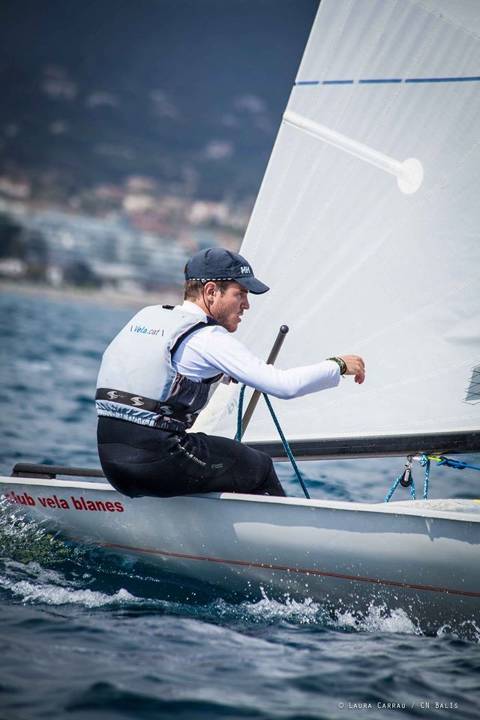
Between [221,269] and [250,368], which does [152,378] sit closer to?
[250,368]

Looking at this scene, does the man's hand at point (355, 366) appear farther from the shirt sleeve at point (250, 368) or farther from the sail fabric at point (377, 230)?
the sail fabric at point (377, 230)

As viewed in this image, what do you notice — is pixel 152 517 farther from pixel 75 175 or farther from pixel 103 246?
pixel 75 175

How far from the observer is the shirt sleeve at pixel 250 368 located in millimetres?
3066

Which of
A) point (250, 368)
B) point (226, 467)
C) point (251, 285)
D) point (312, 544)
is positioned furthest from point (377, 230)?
point (312, 544)

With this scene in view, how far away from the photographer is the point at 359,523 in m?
3.12

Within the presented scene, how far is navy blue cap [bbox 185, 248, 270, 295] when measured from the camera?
10.6 feet

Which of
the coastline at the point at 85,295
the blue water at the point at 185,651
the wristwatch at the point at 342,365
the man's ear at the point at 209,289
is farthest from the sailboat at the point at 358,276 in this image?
the coastline at the point at 85,295

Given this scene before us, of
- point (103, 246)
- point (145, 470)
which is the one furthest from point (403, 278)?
point (103, 246)

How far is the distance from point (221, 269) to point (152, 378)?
450mm

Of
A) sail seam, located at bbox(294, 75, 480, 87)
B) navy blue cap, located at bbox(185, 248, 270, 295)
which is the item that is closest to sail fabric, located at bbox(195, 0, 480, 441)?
sail seam, located at bbox(294, 75, 480, 87)

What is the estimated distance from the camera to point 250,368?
3070 mm

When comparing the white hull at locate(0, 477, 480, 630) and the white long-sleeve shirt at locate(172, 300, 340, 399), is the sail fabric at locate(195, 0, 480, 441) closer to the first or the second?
the white hull at locate(0, 477, 480, 630)

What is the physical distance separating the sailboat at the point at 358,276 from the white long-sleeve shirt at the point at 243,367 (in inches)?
18.4

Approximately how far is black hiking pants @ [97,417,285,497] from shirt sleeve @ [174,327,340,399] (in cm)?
29
